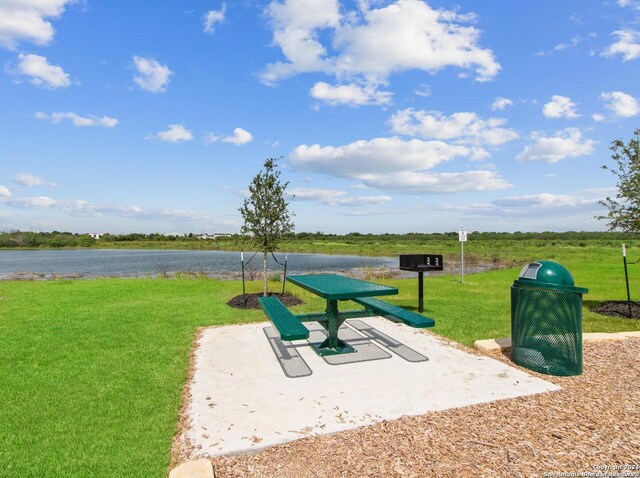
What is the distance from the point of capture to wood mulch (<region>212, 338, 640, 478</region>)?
2744 mm

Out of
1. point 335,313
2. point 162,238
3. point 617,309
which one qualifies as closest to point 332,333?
point 335,313

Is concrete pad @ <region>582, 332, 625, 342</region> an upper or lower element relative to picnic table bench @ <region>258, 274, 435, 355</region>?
lower

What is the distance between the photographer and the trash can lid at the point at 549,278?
15.1ft

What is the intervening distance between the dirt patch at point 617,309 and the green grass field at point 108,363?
340 millimetres

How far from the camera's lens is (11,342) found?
6.26 meters

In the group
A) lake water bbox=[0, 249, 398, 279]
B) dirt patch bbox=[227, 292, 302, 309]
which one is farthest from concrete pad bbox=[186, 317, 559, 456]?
lake water bbox=[0, 249, 398, 279]

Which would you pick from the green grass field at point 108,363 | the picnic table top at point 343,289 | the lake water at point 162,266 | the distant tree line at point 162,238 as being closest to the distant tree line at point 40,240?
the distant tree line at point 162,238

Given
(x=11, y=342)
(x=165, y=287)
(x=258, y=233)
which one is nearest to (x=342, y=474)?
(x=11, y=342)

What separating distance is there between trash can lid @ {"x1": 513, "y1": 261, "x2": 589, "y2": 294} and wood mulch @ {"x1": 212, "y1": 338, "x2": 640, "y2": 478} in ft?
4.05

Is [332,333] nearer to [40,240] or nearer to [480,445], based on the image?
[480,445]

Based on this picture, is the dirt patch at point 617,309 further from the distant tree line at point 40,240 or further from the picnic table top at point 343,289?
the distant tree line at point 40,240

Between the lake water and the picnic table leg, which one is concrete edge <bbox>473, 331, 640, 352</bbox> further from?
the lake water

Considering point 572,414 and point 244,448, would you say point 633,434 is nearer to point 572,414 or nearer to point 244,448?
point 572,414

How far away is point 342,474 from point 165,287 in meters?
12.1
